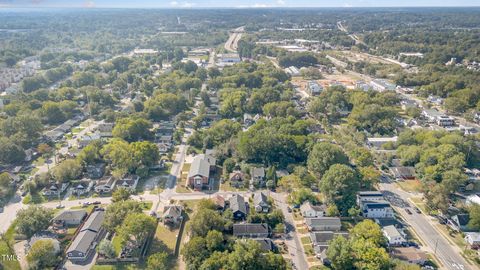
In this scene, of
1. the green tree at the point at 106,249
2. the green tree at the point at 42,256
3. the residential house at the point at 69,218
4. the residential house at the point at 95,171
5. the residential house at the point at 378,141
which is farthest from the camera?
the residential house at the point at 378,141

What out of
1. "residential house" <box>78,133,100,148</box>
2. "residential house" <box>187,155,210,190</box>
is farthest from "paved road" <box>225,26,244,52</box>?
"residential house" <box>187,155,210,190</box>

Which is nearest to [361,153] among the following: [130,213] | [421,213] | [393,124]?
[421,213]

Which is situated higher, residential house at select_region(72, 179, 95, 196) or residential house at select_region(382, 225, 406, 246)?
residential house at select_region(382, 225, 406, 246)

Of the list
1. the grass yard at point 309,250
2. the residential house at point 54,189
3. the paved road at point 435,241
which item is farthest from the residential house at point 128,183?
the paved road at point 435,241

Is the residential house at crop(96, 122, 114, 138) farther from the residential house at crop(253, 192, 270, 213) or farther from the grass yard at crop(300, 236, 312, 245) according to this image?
the grass yard at crop(300, 236, 312, 245)

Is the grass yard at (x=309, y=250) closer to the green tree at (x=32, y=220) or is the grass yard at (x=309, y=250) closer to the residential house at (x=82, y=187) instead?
the green tree at (x=32, y=220)

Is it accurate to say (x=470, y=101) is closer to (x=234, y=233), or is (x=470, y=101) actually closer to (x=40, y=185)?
(x=234, y=233)
